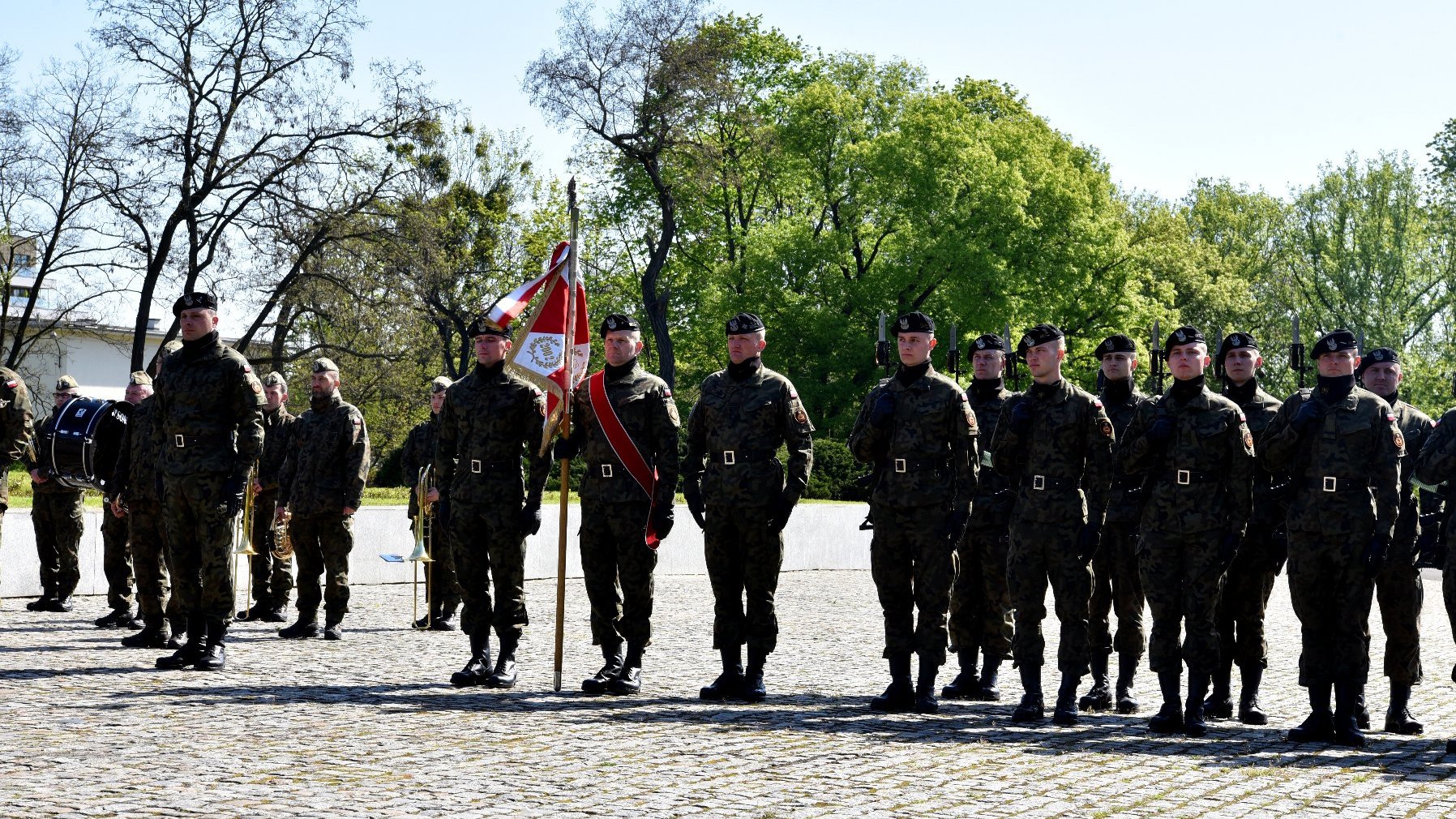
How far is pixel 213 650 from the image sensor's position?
11.0 meters

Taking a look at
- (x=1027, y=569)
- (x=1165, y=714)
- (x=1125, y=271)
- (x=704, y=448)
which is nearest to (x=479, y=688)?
(x=704, y=448)

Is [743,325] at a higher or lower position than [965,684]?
higher

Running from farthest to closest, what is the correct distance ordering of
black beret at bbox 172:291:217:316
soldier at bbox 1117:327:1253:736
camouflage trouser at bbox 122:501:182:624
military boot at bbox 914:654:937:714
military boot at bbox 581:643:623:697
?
camouflage trouser at bbox 122:501:182:624 < black beret at bbox 172:291:217:316 < military boot at bbox 581:643:623:697 < military boot at bbox 914:654:937:714 < soldier at bbox 1117:327:1253:736

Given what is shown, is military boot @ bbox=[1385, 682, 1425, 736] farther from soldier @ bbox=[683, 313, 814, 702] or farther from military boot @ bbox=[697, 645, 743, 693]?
military boot @ bbox=[697, 645, 743, 693]

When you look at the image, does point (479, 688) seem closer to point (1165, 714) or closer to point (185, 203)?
point (1165, 714)

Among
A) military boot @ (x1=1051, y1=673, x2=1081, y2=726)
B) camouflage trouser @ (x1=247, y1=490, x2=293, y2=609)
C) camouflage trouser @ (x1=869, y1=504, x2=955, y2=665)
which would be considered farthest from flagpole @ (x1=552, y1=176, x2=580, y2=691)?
camouflage trouser @ (x1=247, y1=490, x2=293, y2=609)

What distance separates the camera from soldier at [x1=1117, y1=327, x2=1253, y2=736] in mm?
8945

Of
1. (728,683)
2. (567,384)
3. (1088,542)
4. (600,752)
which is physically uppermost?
(567,384)

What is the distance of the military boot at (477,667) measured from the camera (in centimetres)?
1050

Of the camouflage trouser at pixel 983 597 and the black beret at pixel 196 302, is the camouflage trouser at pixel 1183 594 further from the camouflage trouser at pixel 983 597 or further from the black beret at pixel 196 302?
the black beret at pixel 196 302

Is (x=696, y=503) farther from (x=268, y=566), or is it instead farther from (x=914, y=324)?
(x=268, y=566)

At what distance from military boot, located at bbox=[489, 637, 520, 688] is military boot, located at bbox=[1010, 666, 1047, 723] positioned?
128 inches

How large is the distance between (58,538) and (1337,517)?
39.2 ft

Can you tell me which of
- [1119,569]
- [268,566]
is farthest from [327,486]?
[1119,569]
